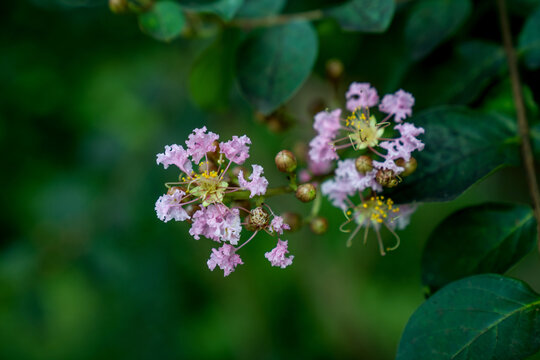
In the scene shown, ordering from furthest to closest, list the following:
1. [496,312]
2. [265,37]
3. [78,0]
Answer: [78,0], [265,37], [496,312]

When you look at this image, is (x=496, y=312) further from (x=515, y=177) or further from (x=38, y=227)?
(x=38, y=227)

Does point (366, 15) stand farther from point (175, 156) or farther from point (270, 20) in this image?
point (175, 156)

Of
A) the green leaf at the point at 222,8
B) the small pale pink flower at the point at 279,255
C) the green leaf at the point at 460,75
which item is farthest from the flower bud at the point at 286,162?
the green leaf at the point at 460,75

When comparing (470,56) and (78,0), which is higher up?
(78,0)

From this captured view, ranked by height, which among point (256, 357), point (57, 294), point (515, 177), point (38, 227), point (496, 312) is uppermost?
point (38, 227)

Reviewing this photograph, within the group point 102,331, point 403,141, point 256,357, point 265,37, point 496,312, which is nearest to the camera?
point 496,312

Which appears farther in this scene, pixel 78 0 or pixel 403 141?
pixel 78 0

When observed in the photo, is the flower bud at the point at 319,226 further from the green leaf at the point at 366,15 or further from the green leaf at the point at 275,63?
the green leaf at the point at 366,15

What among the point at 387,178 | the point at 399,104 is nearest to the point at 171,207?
the point at 387,178

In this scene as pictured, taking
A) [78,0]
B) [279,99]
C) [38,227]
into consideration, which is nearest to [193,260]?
[38,227]
